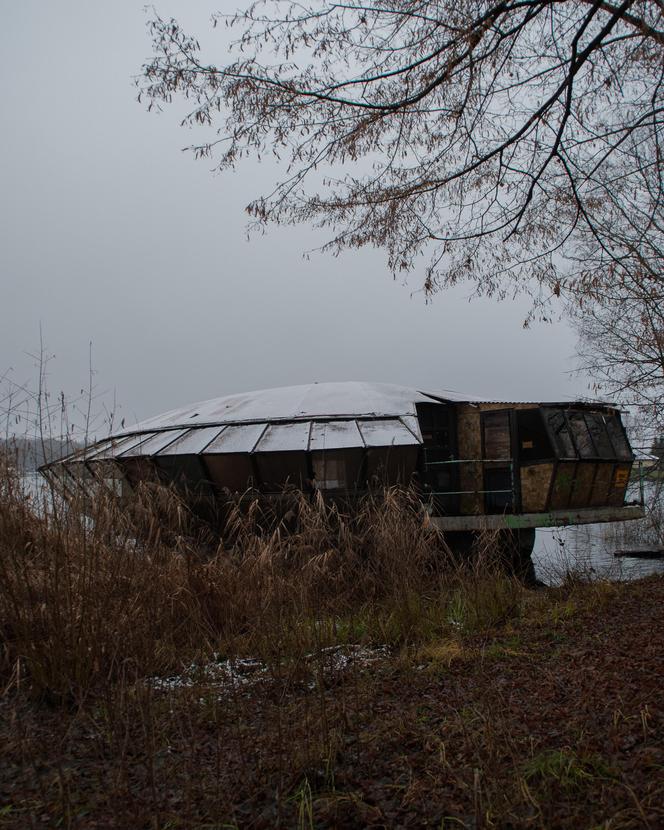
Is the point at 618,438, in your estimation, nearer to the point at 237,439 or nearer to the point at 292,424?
the point at 292,424

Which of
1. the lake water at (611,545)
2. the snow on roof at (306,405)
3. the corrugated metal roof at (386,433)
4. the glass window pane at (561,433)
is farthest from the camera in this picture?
the glass window pane at (561,433)

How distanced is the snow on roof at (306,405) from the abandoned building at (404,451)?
0.11 feet

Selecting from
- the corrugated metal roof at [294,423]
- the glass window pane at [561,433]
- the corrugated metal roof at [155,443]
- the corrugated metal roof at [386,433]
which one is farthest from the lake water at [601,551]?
the corrugated metal roof at [155,443]

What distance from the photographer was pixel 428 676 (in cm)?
432

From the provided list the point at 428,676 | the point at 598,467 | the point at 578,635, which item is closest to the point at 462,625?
the point at 578,635

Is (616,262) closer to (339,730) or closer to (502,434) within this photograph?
(339,730)

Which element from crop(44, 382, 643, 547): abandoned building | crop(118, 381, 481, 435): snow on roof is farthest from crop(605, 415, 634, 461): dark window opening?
crop(118, 381, 481, 435): snow on roof

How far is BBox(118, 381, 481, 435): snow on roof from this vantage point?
467 inches

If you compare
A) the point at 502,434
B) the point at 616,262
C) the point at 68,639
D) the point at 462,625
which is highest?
the point at 616,262

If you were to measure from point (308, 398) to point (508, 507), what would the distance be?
430cm

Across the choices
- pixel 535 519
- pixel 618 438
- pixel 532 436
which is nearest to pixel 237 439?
pixel 535 519

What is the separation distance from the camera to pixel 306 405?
12391 mm

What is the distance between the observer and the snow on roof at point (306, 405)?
11.9 meters

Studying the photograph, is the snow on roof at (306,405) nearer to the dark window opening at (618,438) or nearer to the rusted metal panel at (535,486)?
the rusted metal panel at (535,486)
